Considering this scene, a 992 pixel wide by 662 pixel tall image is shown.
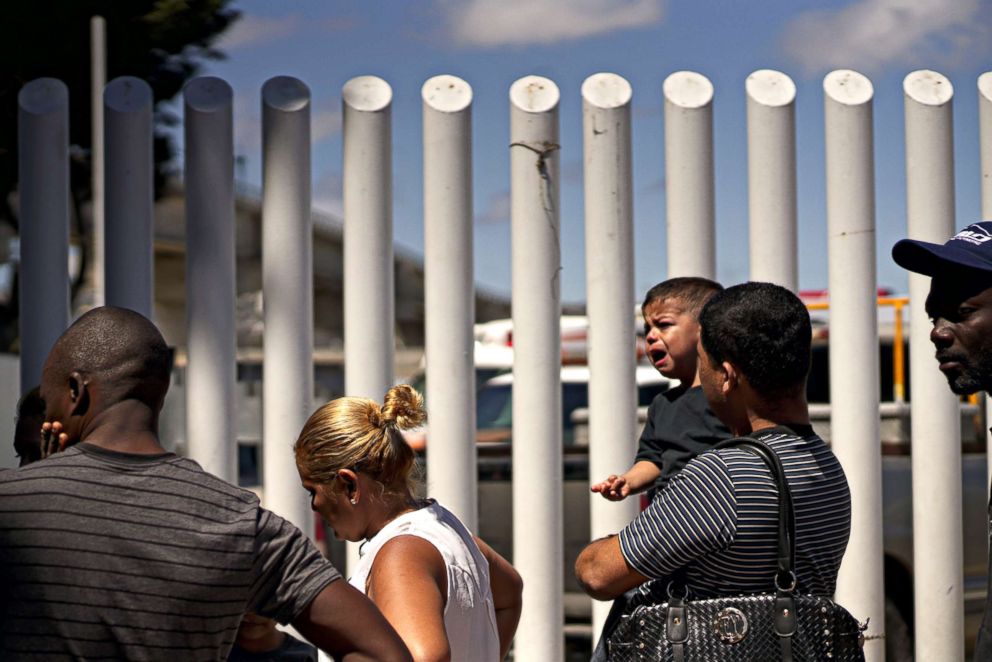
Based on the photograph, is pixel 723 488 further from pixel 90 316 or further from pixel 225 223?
pixel 225 223

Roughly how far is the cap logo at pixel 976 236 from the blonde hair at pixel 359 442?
1.20 meters

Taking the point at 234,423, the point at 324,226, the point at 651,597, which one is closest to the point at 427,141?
the point at 234,423

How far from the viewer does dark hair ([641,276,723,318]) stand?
11.8ft

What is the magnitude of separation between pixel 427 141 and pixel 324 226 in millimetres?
17959

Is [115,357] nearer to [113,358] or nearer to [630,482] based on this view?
[113,358]

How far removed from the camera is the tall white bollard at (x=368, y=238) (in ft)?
13.5

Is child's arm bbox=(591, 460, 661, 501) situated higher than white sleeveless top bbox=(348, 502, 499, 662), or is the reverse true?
child's arm bbox=(591, 460, 661, 501)

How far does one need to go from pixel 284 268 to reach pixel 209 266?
0.25 metres

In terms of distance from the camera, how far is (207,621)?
2.07 m

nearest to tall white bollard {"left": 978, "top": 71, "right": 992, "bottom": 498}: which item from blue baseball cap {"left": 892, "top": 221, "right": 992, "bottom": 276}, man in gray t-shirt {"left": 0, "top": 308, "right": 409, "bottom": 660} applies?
blue baseball cap {"left": 892, "top": 221, "right": 992, "bottom": 276}

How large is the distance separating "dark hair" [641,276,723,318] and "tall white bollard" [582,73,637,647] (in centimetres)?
45

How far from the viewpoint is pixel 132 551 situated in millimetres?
2016

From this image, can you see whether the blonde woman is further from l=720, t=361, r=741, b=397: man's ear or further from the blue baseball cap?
the blue baseball cap

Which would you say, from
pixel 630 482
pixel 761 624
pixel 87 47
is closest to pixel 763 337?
pixel 761 624
